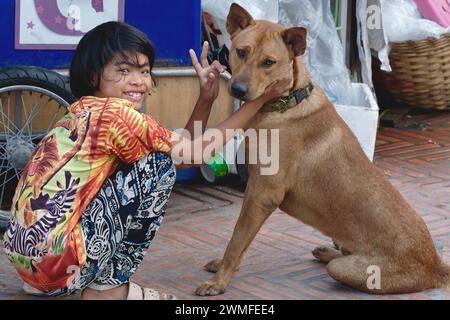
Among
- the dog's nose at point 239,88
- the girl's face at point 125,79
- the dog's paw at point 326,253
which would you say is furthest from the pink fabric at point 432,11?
the girl's face at point 125,79

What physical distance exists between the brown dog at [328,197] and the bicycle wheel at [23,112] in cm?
121

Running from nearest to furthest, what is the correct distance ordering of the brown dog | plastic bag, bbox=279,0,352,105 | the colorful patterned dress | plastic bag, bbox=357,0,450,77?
1. the colorful patterned dress
2. the brown dog
3. plastic bag, bbox=279,0,352,105
4. plastic bag, bbox=357,0,450,77

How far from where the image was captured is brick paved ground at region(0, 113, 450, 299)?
391cm

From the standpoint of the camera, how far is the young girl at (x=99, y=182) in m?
3.29

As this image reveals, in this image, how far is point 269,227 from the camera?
4.87 m

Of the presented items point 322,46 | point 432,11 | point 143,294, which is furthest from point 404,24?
point 143,294

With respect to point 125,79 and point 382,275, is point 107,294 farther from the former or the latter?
point 382,275

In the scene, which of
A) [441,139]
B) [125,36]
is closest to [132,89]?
[125,36]

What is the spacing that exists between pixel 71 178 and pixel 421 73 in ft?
14.0

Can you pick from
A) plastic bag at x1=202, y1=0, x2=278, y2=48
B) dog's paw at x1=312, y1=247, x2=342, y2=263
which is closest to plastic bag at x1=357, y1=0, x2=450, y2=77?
plastic bag at x1=202, y1=0, x2=278, y2=48

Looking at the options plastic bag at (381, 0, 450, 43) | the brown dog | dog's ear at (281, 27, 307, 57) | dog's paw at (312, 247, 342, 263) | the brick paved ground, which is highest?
dog's ear at (281, 27, 307, 57)

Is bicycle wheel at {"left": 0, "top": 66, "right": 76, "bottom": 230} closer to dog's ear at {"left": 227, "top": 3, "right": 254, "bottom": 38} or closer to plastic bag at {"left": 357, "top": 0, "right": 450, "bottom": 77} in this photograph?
dog's ear at {"left": 227, "top": 3, "right": 254, "bottom": 38}

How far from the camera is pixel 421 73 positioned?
22.7 feet

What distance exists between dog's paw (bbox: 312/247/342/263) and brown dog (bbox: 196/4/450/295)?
270 mm
